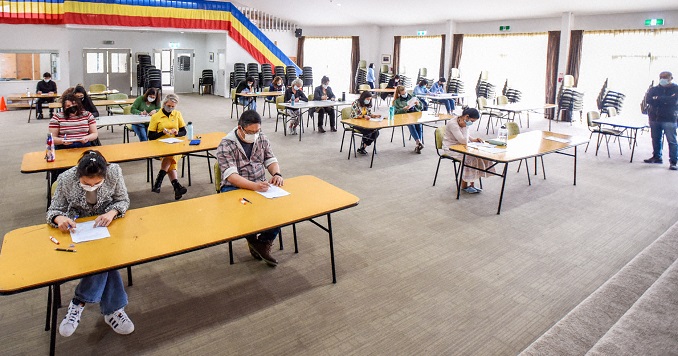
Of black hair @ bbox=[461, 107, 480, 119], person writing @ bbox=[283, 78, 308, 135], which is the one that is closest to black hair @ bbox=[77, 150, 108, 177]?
black hair @ bbox=[461, 107, 480, 119]

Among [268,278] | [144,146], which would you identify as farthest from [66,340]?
[144,146]

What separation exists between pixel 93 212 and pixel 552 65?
13.3m

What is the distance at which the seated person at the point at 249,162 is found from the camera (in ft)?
12.3

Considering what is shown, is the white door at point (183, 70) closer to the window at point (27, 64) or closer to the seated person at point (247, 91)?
the window at point (27, 64)

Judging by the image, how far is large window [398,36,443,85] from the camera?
1723cm

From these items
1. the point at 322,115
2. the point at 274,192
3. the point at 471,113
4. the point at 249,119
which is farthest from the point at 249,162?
the point at 322,115

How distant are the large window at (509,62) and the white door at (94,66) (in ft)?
40.7

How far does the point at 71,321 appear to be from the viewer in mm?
2828

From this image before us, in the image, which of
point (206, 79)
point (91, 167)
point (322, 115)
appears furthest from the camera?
point (206, 79)

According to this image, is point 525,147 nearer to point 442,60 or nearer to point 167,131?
point 167,131

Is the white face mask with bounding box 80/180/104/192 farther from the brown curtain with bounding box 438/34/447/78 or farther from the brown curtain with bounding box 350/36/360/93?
the brown curtain with bounding box 350/36/360/93

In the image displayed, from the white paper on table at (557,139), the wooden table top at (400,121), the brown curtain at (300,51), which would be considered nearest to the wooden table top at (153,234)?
the wooden table top at (400,121)

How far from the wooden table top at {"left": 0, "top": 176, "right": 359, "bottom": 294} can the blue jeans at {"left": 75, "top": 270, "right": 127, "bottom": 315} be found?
329 millimetres

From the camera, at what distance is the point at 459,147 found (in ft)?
18.2
